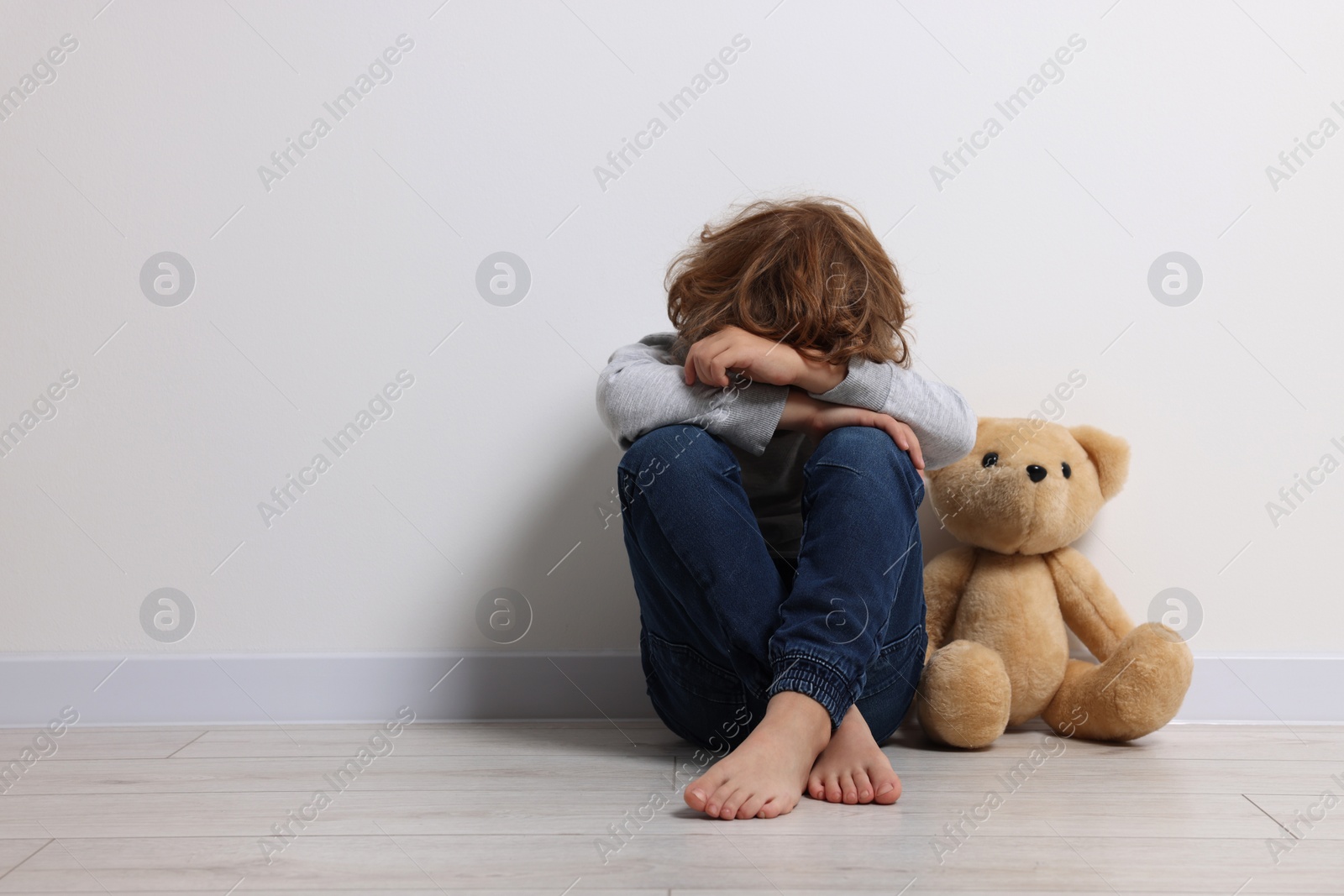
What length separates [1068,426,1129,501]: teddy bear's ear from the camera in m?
1.16

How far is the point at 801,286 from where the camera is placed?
97cm

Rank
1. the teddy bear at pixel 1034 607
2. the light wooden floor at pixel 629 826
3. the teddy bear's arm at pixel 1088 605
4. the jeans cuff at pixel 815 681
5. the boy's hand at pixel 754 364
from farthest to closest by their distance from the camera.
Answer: the teddy bear's arm at pixel 1088 605 < the teddy bear at pixel 1034 607 < the boy's hand at pixel 754 364 < the jeans cuff at pixel 815 681 < the light wooden floor at pixel 629 826

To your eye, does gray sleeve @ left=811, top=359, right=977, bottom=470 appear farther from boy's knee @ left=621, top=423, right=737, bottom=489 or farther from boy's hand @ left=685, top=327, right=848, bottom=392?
boy's knee @ left=621, top=423, right=737, bottom=489

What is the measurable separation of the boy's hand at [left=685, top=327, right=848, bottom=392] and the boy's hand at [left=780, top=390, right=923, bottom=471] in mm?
20

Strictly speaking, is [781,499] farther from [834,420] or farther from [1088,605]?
[1088,605]

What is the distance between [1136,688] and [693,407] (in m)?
0.59

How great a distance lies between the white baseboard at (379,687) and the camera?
1213mm

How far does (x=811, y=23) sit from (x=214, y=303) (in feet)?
2.85

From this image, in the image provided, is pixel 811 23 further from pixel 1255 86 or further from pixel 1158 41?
pixel 1255 86

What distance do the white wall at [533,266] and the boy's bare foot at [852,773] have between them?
0.47 m

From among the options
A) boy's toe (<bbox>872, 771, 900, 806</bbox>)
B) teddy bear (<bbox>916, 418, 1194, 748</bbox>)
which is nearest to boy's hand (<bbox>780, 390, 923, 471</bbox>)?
teddy bear (<bbox>916, 418, 1194, 748</bbox>)

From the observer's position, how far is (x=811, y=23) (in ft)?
4.06

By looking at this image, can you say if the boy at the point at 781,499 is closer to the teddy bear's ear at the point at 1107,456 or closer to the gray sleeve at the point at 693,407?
the gray sleeve at the point at 693,407

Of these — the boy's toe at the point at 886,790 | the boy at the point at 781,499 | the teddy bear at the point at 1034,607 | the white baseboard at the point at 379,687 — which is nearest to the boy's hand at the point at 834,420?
the boy at the point at 781,499
